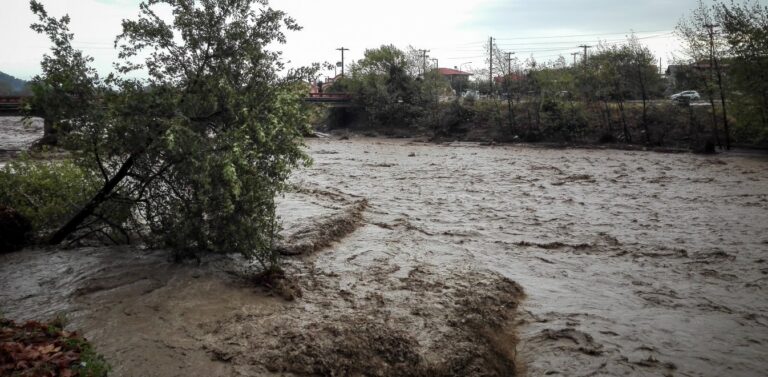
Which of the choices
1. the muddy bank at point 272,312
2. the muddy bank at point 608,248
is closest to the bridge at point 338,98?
the muddy bank at point 608,248

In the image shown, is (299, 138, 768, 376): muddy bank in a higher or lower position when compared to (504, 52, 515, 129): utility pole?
lower

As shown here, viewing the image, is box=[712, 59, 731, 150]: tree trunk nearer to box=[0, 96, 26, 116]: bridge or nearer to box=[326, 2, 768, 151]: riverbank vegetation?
box=[326, 2, 768, 151]: riverbank vegetation

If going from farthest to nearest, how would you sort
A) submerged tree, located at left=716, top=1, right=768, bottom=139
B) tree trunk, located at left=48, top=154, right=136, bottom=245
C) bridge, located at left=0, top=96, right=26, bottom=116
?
bridge, located at left=0, top=96, right=26, bottom=116 < submerged tree, located at left=716, top=1, right=768, bottom=139 < tree trunk, located at left=48, top=154, right=136, bottom=245

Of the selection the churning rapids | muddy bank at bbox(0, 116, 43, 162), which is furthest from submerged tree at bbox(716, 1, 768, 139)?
muddy bank at bbox(0, 116, 43, 162)

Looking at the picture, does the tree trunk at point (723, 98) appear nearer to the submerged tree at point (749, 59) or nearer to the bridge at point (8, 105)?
the submerged tree at point (749, 59)

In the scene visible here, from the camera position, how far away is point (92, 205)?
10070 millimetres

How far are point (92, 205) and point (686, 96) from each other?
3610 centimetres

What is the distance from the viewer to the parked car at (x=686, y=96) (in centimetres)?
3426

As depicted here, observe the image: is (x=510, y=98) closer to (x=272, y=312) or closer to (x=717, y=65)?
(x=717, y=65)

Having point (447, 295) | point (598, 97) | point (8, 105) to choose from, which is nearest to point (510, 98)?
point (598, 97)

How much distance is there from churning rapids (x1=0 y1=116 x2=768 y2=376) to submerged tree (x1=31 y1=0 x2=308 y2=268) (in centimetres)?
110

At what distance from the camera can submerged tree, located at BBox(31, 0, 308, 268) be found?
866 cm

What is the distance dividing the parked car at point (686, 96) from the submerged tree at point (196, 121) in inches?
1296

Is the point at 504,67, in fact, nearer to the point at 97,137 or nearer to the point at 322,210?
the point at 322,210
